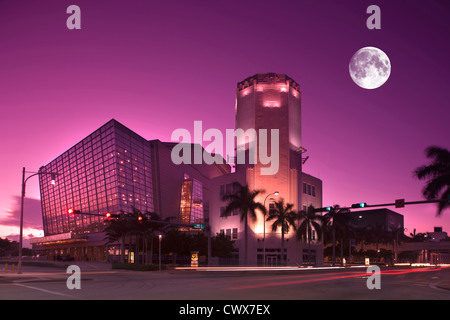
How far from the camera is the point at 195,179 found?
116875mm

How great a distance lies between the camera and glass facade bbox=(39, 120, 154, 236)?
92812mm

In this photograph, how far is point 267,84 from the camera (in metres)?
88.3

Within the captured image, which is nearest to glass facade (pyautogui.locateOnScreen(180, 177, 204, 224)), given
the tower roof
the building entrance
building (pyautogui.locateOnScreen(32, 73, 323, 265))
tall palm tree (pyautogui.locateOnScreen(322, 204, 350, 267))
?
building (pyautogui.locateOnScreen(32, 73, 323, 265))

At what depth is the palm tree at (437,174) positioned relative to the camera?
117 ft

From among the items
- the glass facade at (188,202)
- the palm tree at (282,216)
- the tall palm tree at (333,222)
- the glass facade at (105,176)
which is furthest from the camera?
the glass facade at (188,202)

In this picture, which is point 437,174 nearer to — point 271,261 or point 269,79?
point 271,261

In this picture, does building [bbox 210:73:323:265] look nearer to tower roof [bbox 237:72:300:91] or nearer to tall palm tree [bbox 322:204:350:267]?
tower roof [bbox 237:72:300:91]

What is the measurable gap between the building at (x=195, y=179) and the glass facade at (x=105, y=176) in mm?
229

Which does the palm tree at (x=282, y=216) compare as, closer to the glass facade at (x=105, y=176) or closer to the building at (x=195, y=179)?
the building at (x=195, y=179)

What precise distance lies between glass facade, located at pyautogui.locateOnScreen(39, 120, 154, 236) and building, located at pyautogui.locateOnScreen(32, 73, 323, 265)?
229 millimetres

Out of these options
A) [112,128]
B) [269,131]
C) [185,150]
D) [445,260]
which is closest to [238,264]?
[269,131]

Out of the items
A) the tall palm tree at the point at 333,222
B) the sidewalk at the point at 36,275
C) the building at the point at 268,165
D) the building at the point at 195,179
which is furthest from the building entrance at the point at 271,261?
the sidewalk at the point at 36,275
